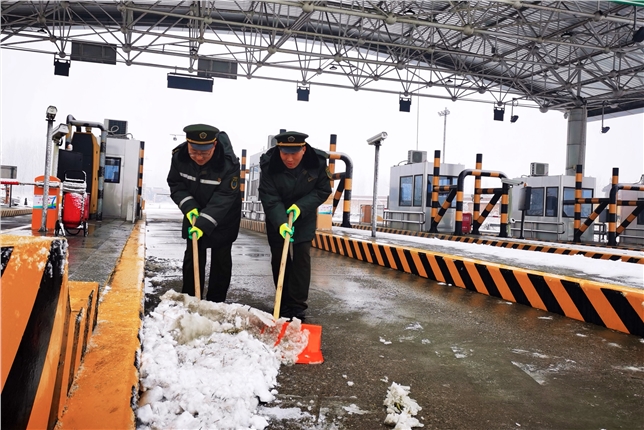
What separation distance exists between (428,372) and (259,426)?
1.17 m

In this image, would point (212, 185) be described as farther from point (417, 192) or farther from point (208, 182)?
point (417, 192)

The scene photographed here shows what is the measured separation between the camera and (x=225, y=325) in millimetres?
2867

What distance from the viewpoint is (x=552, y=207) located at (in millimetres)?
15891

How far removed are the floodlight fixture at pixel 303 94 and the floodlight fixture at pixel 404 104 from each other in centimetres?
399

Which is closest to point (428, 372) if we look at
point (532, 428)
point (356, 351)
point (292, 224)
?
point (356, 351)

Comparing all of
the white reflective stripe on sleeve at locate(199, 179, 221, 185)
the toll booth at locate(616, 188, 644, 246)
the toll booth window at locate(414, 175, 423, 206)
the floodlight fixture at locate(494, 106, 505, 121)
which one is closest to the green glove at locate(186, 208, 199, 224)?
the white reflective stripe on sleeve at locate(199, 179, 221, 185)

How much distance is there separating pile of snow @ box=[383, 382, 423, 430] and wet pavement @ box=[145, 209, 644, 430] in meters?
0.05

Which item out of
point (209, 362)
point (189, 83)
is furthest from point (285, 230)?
point (189, 83)

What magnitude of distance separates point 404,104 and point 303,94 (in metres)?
4.44

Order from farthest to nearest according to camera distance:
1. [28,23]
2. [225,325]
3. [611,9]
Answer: [28,23] < [611,9] < [225,325]

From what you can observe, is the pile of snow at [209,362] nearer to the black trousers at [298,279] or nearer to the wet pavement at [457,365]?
the wet pavement at [457,365]

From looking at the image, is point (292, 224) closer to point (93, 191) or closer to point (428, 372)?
point (428, 372)

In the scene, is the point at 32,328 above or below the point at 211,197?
below

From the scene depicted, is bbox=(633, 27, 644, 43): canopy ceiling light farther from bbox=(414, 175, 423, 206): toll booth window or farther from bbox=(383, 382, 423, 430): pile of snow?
bbox=(383, 382, 423, 430): pile of snow
